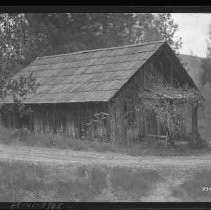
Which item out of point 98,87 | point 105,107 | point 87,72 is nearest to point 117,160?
point 105,107

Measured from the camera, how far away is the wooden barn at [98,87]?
730cm

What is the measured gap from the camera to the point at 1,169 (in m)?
6.55

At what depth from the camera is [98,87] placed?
7.50 m

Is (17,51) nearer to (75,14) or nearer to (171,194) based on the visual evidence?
(75,14)

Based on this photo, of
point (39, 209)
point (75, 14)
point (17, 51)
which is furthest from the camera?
point (17, 51)

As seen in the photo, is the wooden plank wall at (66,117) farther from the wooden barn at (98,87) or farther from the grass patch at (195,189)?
the grass patch at (195,189)

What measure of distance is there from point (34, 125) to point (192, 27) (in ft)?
8.88

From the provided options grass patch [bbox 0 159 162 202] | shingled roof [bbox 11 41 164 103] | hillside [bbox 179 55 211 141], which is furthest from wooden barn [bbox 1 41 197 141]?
grass patch [bbox 0 159 162 202]

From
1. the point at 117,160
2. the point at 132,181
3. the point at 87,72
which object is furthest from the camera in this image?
the point at 87,72

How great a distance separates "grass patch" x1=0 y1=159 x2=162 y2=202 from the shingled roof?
122cm

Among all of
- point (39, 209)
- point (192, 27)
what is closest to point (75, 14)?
point (192, 27)

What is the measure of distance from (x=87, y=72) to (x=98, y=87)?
35 cm

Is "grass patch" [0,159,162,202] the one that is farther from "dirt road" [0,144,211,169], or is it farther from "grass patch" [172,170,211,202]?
"grass patch" [172,170,211,202]

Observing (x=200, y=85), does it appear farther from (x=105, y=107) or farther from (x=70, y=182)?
(x=70, y=182)
